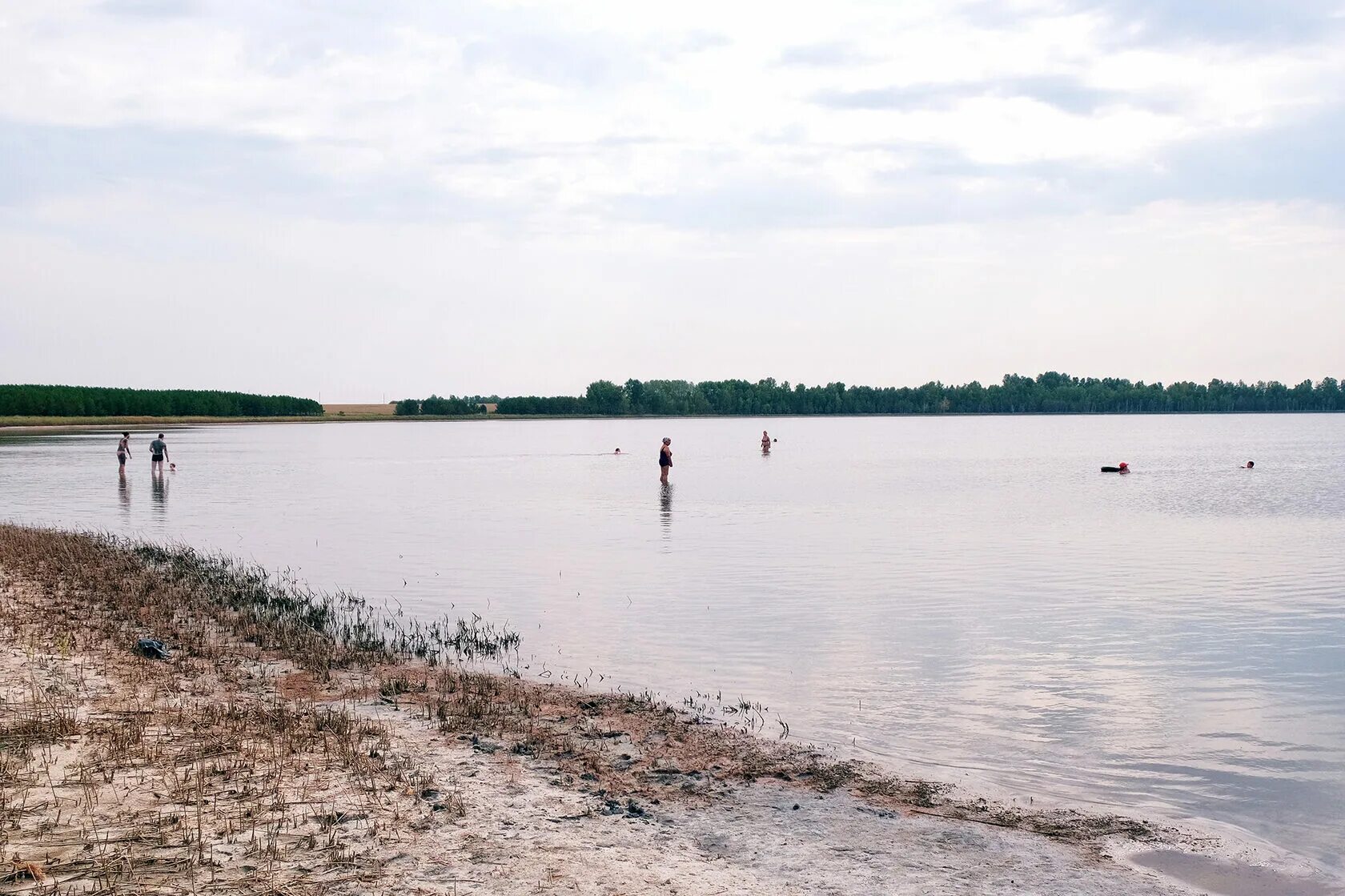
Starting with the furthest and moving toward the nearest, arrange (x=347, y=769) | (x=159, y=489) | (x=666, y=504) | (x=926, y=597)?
1. (x=159, y=489)
2. (x=666, y=504)
3. (x=926, y=597)
4. (x=347, y=769)

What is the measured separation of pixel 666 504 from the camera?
43312mm

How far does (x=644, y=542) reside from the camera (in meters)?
30.4

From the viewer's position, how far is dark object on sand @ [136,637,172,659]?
14180 millimetres

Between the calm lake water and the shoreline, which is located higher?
the shoreline

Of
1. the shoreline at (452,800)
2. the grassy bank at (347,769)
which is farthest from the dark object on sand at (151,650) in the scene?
the shoreline at (452,800)

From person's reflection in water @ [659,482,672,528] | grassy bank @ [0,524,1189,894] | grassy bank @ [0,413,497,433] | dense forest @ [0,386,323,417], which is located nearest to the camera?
grassy bank @ [0,524,1189,894]

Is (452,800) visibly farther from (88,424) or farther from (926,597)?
(88,424)

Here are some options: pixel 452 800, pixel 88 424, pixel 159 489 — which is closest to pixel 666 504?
pixel 159 489

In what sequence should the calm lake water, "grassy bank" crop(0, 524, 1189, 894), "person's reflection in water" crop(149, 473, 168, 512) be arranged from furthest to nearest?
1. "person's reflection in water" crop(149, 473, 168, 512)
2. the calm lake water
3. "grassy bank" crop(0, 524, 1189, 894)

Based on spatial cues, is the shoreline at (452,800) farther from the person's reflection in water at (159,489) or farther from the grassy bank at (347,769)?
the person's reflection in water at (159,489)

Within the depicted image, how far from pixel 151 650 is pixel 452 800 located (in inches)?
287

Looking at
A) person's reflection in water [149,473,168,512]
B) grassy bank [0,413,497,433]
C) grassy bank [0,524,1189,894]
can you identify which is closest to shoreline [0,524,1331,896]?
grassy bank [0,524,1189,894]

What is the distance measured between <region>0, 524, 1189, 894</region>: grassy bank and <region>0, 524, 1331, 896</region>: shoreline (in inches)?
1.1

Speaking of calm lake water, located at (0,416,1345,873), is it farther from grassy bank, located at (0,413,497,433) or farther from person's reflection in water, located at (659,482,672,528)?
grassy bank, located at (0,413,497,433)
